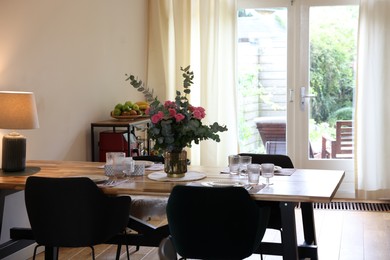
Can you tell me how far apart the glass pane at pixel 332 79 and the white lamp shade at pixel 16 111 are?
3.47 metres

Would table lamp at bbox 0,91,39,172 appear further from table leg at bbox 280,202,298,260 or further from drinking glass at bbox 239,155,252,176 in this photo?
table leg at bbox 280,202,298,260

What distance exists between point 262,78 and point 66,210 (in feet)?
12.4

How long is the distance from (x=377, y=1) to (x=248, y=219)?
12.6 ft

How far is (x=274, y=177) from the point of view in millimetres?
3273

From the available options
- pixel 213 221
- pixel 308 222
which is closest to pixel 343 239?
pixel 308 222

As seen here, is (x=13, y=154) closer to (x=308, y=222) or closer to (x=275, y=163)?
(x=275, y=163)

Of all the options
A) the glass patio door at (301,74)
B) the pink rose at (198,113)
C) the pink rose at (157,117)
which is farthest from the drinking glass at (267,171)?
the glass patio door at (301,74)

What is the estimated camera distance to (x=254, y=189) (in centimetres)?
289

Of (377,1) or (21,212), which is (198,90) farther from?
(21,212)

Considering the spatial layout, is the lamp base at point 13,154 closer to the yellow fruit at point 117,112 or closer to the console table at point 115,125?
the console table at point 115,125

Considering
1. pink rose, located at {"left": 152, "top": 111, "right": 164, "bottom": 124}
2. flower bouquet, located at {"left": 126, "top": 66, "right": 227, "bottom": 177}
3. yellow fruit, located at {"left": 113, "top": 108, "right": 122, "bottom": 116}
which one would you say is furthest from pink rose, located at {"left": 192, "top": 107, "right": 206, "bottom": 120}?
yellow fruit, located at {"left": 113, "top": 108, "right": 122, "bottom": 116}

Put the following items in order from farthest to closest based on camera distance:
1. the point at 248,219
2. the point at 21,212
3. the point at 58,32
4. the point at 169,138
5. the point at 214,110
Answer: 1. the point at 214,110
2. the point at 58,32
3. the point at 21,212
4. the point at 169,138
5. the point at 248,219

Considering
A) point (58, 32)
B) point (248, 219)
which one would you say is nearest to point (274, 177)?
point (248, 219)

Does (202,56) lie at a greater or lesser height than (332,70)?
greater
